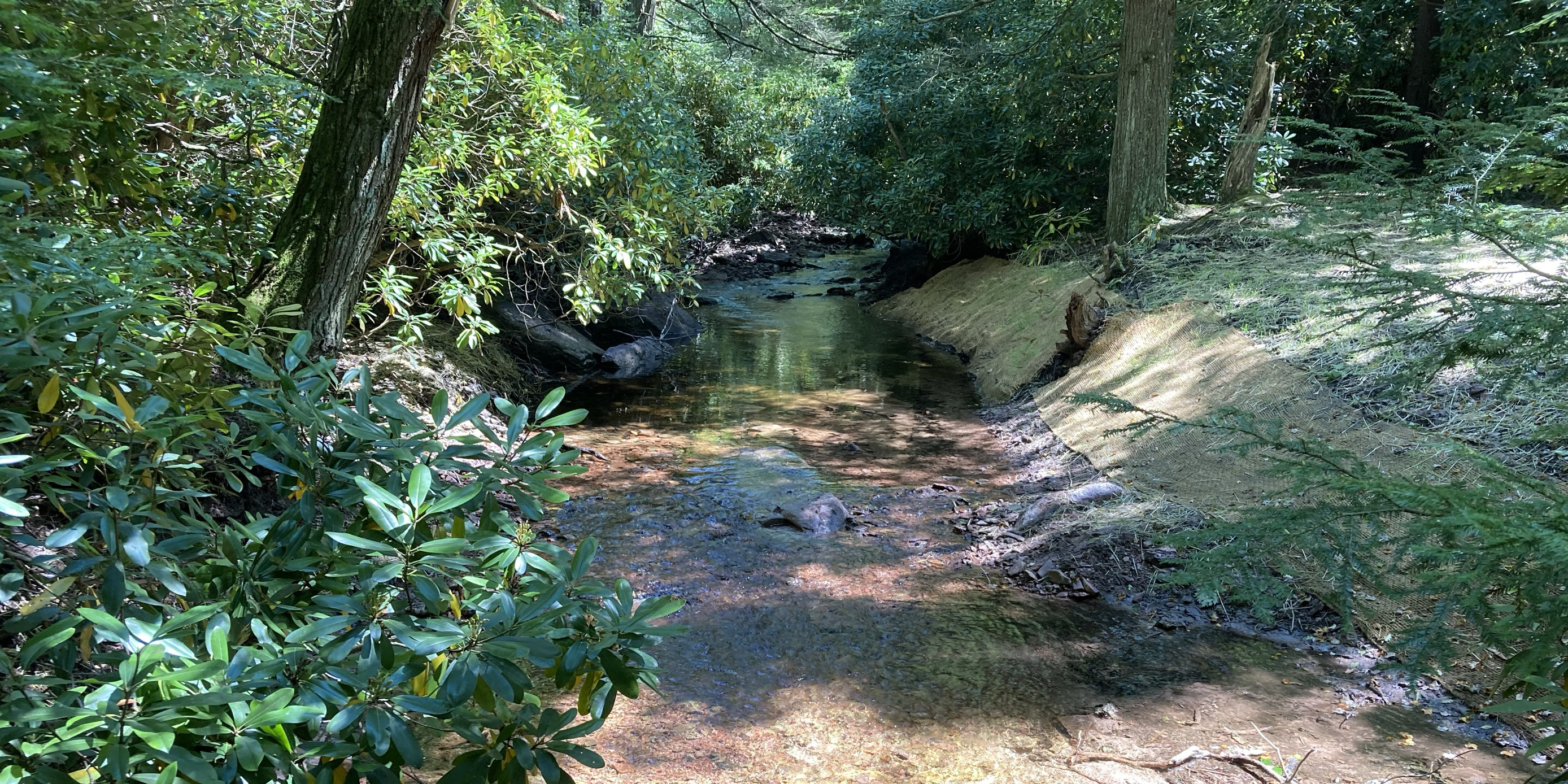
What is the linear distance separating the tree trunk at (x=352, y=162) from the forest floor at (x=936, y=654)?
2095 mm

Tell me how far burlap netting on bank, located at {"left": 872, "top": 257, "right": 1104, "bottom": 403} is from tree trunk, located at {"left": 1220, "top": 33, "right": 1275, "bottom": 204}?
1844 millimetres

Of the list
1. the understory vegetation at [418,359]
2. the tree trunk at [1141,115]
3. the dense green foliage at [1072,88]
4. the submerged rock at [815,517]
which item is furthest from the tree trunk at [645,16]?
the submerged rock at [815,517]

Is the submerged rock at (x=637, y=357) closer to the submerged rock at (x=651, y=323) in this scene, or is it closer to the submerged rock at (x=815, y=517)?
the submerged rock at (x=651, y=323)

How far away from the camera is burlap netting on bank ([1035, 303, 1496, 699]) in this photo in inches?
189

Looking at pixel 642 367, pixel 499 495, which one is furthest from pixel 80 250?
pixel 642 367

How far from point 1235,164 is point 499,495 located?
339 inches

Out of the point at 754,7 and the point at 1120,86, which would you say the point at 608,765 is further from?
the point at 1120,86

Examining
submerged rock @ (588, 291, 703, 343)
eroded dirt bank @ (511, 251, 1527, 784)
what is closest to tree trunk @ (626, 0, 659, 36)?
submerged rock @ (588, 291, 703, 343)

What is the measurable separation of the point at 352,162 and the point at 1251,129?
9.35 m

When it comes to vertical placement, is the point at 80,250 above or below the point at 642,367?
above

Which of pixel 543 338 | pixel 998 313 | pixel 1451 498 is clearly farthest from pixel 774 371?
pixel 1451 498

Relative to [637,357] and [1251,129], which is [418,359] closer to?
[637,357]

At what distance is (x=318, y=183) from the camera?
4.31 metres

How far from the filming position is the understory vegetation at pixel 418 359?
5.92 feet
